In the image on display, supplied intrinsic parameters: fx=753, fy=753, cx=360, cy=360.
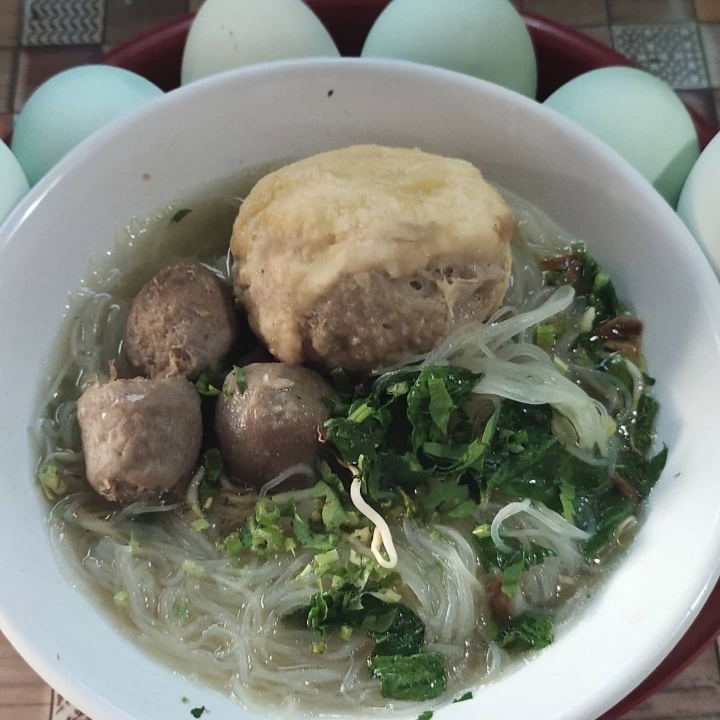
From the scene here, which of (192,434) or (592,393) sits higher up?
(192,434)

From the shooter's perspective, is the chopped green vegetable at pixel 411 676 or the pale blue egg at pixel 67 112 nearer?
the chopped green vegetable at pixel 411 676

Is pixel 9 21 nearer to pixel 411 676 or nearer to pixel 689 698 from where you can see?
pixel 411 676

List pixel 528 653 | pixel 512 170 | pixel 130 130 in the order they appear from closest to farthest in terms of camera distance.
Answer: pixel 528 653, pixel 130 130, pixel 512 170

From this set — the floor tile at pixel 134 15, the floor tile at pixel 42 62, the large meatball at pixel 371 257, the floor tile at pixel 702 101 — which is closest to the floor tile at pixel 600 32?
the floor tile at pixel 702 101

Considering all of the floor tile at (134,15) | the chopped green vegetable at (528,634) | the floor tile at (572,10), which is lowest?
the chopped green vegetable at (528,634)

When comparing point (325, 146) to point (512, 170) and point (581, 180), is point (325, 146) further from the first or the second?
point (581, 180)

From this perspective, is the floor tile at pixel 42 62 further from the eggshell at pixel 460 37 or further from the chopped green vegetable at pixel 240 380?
the chopped green vegetable at pixel 240 380

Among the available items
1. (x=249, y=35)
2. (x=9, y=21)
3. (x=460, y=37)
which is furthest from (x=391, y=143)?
(x=9, y=21)

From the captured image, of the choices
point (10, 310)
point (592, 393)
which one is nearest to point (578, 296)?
point (592, 393)
